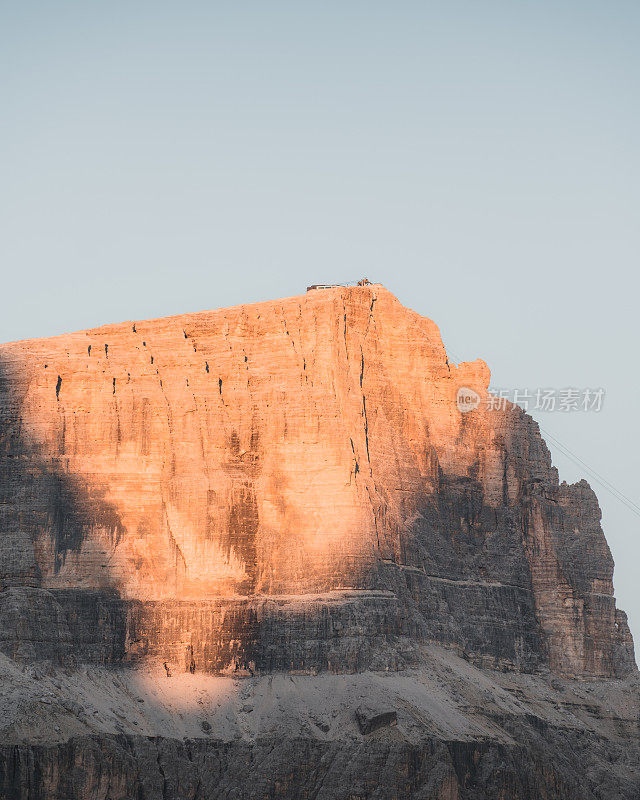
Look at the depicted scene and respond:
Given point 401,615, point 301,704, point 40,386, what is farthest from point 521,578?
point 40,386

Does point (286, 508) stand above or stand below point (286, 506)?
below

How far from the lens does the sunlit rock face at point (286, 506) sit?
12700 centimetres

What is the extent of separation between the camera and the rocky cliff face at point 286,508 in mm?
126875

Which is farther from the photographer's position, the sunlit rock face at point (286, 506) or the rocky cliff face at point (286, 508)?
the sunlit rock face at point (286, 506)

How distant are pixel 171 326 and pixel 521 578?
26258 mm

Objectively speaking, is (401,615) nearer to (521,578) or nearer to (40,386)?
(521,578)

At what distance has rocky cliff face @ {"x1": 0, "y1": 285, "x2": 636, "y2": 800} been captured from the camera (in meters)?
127

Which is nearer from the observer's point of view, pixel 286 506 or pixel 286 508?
pixel 286 508

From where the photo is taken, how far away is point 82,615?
12656 cm

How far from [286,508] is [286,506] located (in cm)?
17

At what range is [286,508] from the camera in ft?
426

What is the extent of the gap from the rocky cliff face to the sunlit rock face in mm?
126

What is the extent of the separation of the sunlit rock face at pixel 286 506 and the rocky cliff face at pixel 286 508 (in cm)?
13

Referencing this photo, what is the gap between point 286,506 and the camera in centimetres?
13000
